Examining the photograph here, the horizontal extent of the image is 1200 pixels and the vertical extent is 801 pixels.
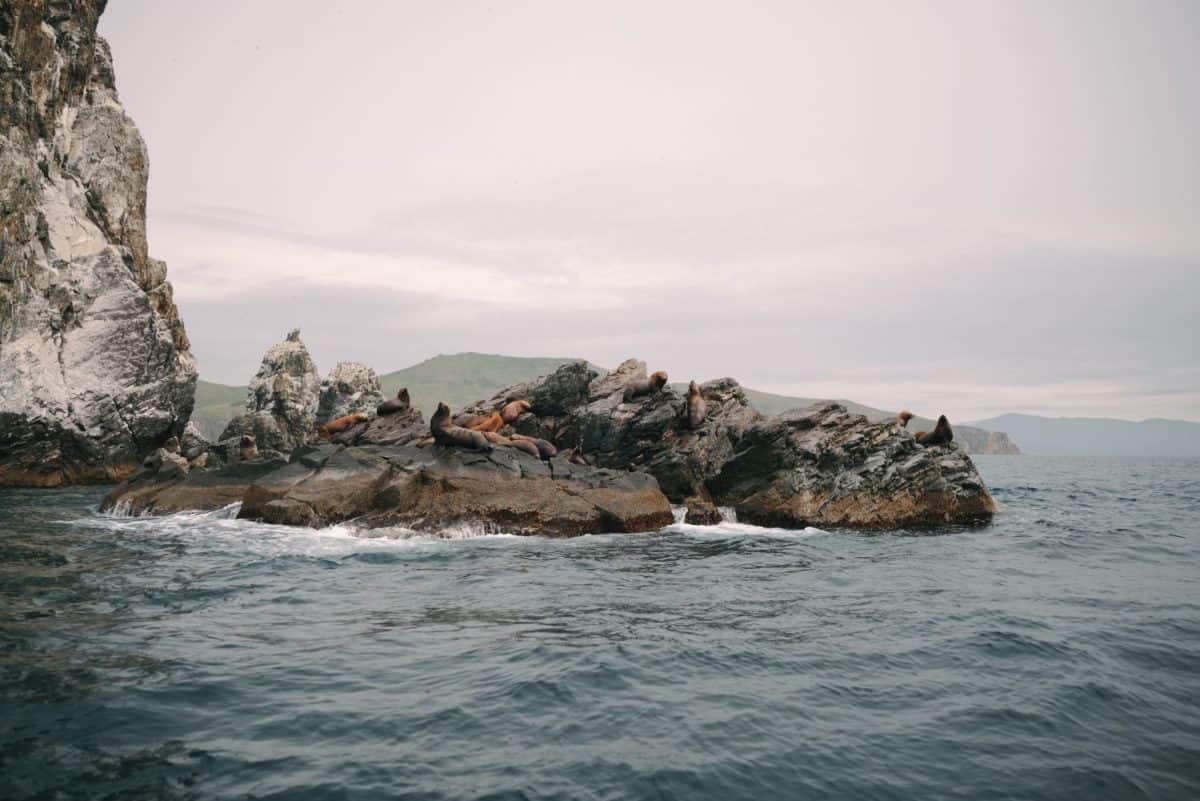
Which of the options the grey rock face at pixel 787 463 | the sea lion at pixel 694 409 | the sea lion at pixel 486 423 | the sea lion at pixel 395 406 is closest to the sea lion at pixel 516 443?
the sea lion at pixel 486 423

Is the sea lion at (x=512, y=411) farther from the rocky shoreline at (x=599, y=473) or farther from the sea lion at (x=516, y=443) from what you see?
the sea lion at (x=516, y=443)

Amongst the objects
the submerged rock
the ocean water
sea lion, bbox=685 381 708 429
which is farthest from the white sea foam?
sea lion, bbox=685 381 708 429

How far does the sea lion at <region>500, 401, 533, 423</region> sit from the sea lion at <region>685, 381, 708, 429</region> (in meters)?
7.10

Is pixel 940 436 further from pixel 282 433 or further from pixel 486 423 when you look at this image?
pixel 282 433

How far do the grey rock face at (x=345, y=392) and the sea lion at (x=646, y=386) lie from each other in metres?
34.1

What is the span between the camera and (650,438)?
2953cm

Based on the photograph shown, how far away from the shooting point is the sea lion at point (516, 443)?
26.1m

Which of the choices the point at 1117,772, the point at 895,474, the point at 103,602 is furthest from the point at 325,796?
the point at 895,474

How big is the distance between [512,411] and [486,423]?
2.85 meters

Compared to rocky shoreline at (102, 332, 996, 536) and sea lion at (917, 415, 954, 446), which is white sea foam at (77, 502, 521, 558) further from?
sea lion at (917, 415, 954, 446)

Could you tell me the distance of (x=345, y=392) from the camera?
6128cm

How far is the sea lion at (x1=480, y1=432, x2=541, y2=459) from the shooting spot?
2614cm

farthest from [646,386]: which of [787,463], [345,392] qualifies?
[345,392]

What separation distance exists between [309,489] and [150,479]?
32.3ft
